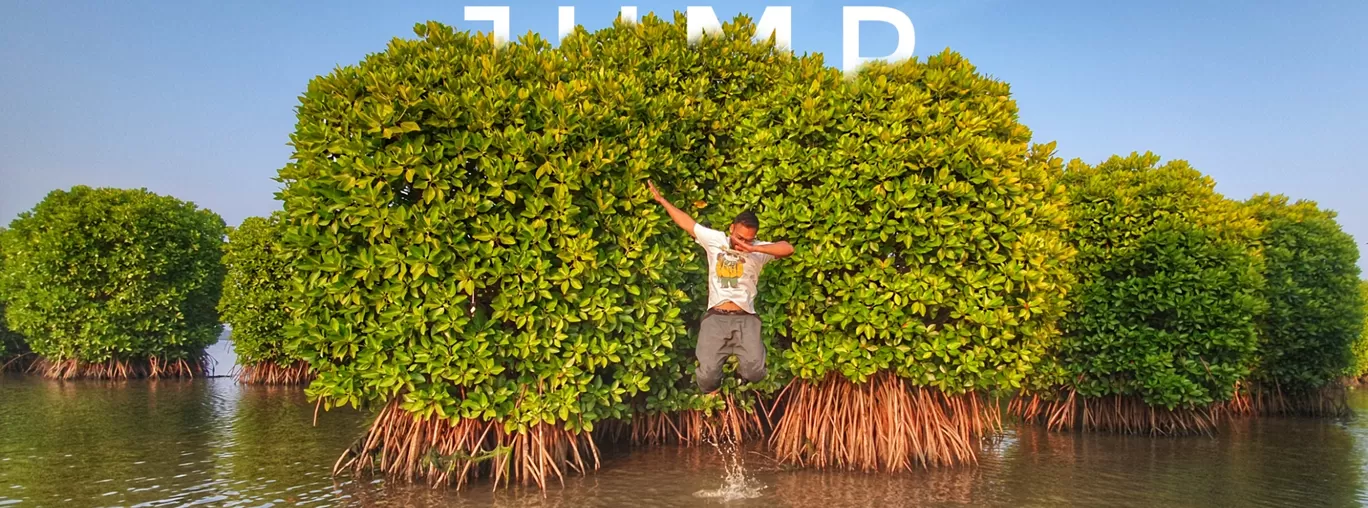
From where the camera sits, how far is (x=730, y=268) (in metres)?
8.66

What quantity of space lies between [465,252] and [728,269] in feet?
8.26

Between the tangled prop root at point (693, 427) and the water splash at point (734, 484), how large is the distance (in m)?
0.37

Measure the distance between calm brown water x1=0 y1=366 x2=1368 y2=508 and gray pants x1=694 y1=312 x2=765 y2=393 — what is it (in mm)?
1239

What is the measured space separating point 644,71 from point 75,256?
18757 millimetres

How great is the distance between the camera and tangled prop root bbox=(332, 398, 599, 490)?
8.88m

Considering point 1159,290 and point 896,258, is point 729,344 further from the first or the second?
point 1159,290

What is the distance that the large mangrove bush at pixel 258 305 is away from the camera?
20.9m

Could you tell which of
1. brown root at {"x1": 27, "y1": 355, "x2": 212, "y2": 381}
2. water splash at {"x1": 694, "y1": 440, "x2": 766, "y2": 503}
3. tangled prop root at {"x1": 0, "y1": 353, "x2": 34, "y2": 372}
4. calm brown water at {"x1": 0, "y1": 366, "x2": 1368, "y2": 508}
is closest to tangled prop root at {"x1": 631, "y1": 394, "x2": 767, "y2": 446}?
calm brown water at {"x1": 0, "y1": 366, "x2": 1368, "y2": 508}

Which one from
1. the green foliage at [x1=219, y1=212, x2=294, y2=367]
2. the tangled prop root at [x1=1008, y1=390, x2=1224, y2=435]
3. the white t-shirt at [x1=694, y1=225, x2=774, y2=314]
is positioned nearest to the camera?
the white t-shirt at [x1=694, y1=225, x2=774, y2=314]

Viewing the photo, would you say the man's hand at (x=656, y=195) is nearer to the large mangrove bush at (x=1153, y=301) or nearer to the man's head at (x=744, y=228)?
the man's head at (x=744, y=228)

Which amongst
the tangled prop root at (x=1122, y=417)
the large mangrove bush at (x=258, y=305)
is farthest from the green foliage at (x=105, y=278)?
the tangled prop root at (x=1122, y=417)

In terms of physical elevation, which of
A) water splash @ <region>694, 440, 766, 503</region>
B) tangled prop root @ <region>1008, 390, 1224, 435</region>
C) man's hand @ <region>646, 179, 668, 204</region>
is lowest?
water splash @ <region>694, 440, 766, 503</region>

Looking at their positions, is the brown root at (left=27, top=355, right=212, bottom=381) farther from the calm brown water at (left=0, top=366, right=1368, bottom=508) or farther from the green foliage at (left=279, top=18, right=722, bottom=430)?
the green foliage at (left=279, top=18, right=722, bottom=430)

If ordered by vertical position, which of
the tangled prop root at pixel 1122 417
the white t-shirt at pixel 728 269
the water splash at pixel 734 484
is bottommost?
the water splash at pixel 734 484
